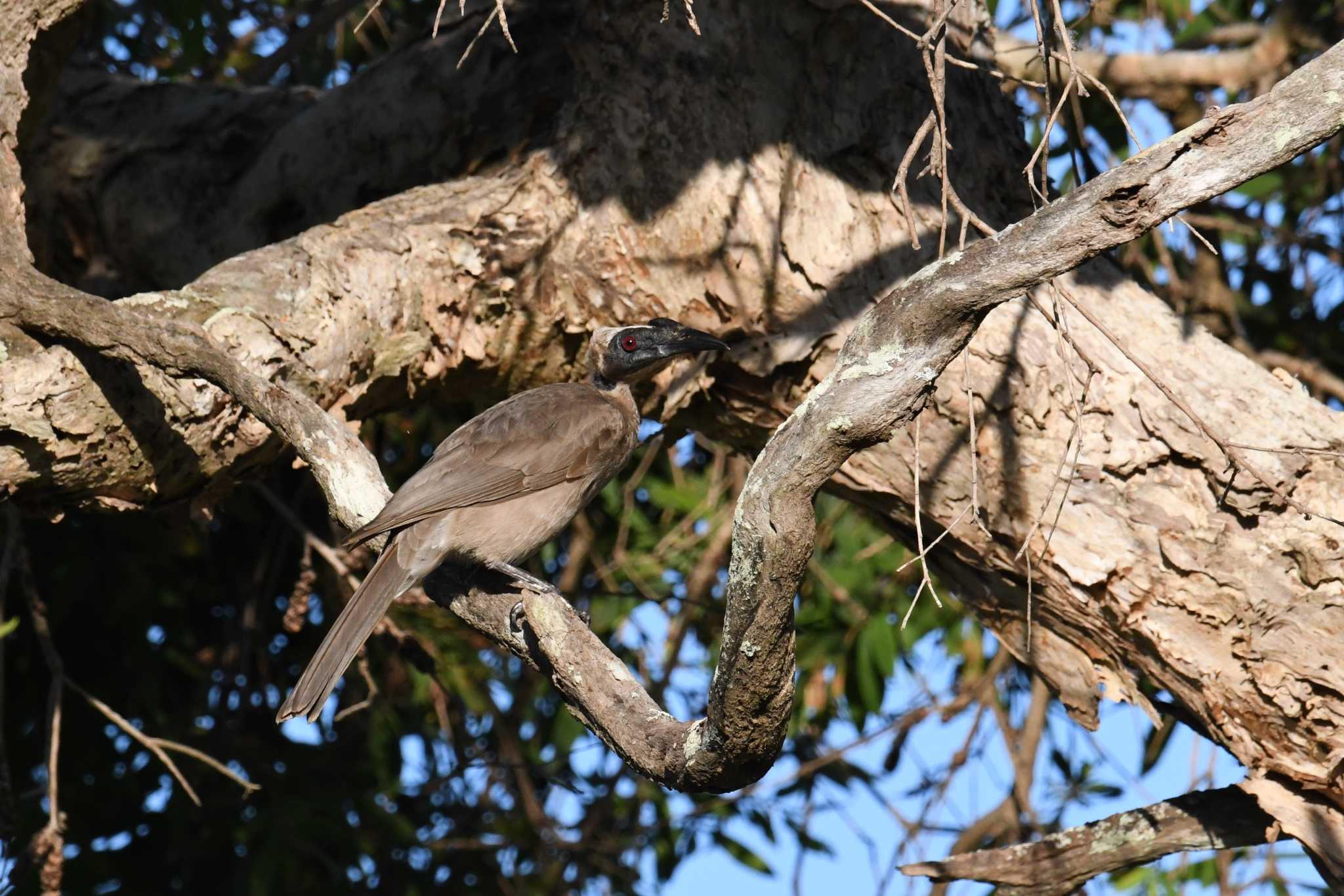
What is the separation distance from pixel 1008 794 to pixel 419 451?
3.04m

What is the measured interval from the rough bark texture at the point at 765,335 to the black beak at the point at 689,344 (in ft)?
0.41

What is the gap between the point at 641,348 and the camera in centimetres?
461

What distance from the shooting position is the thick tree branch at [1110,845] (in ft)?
12.4

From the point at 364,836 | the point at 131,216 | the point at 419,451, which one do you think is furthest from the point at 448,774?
the point at 131,216

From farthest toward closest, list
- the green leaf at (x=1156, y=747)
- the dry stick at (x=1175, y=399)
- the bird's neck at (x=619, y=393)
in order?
the green leaf at (x=1156, y=747)
the bird's neck at (x=619, y=393)
the dry stick at (x=1175, y=399)

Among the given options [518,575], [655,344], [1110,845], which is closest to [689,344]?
[655,344]

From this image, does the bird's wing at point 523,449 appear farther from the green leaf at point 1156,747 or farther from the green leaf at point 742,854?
the green leaf at point 1156,747

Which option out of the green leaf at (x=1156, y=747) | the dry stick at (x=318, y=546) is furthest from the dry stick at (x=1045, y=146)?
the green leaf at (x=1156, y=747)

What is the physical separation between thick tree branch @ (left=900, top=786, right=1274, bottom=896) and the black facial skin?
67.5 inches

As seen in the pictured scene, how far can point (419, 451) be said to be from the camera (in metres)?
6.40

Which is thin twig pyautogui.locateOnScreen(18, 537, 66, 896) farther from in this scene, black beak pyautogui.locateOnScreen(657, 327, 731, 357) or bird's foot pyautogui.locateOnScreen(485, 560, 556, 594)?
black beak pyautogui.locateOnScreen(657, 327, 731, 357)

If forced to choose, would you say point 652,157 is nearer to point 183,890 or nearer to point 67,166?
point 67,166

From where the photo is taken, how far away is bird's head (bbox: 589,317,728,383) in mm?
4383

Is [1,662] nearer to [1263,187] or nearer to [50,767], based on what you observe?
[50,767]
